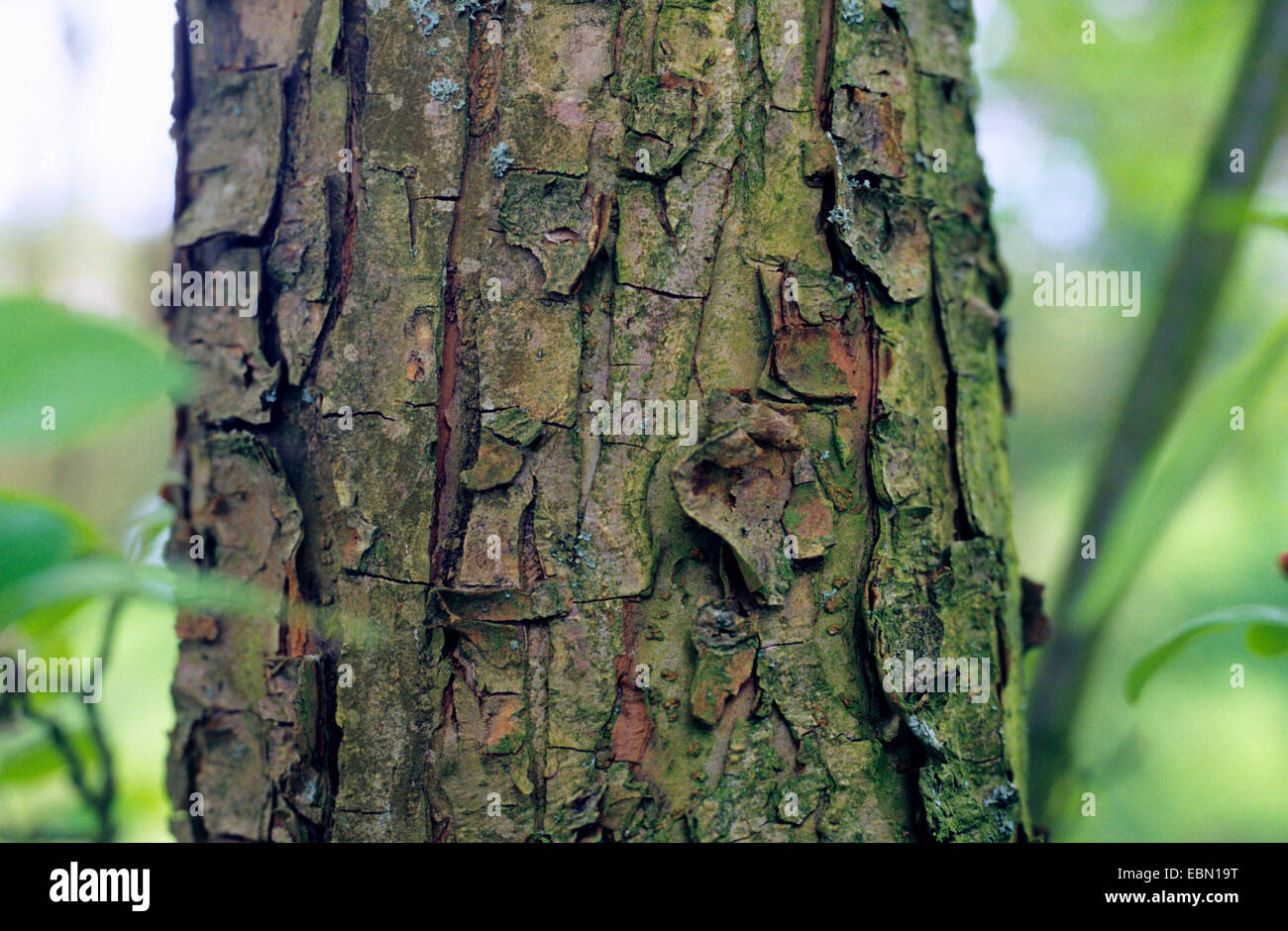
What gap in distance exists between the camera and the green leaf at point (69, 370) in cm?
37

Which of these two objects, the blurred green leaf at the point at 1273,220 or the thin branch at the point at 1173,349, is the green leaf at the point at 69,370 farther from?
the thin branch at the point at 1173,349

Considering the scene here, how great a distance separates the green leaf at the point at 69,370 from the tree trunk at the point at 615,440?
36 centimetres

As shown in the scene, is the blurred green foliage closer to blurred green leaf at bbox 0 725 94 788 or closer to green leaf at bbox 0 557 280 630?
green leaf at bbox 0 557 280 630

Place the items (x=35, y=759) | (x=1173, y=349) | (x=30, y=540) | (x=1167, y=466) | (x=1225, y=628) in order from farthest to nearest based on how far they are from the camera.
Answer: (x=1173, y=349), (x=35, y=759), (x=1167, y=466), (x=1225, y=628), (x=30, y=540)

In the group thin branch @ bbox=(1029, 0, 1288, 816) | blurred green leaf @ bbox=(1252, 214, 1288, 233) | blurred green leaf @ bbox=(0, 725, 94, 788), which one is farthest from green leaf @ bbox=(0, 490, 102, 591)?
thin branch @ bbox=(1029, 0, 1288, 816)

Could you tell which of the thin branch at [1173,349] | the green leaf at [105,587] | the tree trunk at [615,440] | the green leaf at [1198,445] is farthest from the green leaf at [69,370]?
the thin branch at [1173,349]

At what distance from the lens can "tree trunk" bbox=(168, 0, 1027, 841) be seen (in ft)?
2.36

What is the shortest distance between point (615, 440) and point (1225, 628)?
76 centimetres

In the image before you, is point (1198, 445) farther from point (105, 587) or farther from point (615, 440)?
point (105, 587)

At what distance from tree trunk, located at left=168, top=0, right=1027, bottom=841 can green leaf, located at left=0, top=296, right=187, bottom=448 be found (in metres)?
0.36

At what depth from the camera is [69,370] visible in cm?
38

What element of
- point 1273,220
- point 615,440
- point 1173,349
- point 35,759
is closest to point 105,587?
point 615,440

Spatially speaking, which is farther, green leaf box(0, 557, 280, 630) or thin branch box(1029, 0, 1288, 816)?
thin branch box(1029, 0, 1288, 816)

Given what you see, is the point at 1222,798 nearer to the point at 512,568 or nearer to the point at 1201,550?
the point at 1201,550
